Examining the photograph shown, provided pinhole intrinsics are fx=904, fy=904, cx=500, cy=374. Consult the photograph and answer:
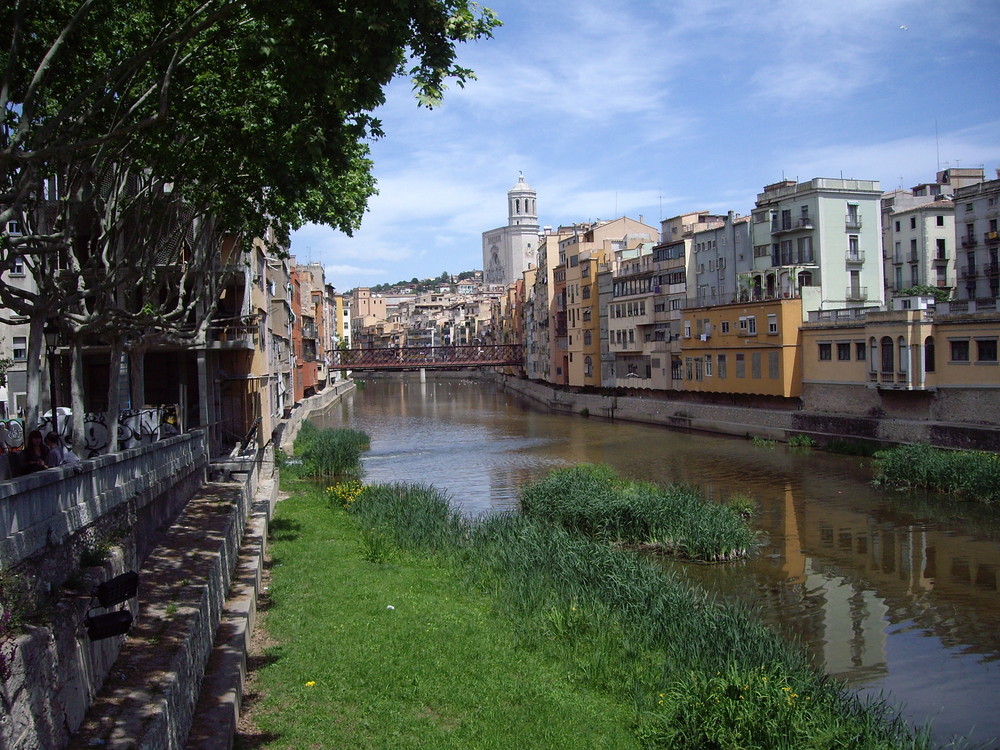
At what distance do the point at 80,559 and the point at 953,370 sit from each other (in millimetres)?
31878

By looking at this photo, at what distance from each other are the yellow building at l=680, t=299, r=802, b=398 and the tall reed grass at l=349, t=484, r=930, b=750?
26936 millimetres

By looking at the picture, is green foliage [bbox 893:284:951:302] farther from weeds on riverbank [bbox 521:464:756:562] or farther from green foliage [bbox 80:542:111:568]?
green foliage [bbox 80:542:111:568]

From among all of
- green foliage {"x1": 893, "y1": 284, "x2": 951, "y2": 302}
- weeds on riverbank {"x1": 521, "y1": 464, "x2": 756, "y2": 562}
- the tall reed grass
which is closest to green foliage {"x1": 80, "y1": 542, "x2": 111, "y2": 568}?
the tall reed grass

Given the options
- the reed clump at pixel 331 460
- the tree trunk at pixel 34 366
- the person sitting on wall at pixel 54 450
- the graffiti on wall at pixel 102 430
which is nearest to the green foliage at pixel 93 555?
the person sitting on wall at pixel 54 450

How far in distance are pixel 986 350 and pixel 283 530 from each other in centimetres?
2507

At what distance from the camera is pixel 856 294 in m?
46.9

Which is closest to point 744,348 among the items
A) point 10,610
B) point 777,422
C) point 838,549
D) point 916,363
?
point 777,422

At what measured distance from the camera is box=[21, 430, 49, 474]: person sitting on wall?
11.6 m

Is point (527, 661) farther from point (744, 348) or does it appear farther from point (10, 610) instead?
point (744, 348)

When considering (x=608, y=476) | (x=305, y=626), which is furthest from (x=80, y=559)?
(x=608, y=476)

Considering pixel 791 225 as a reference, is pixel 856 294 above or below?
below

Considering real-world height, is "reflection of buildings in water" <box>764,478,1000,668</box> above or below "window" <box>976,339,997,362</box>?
below

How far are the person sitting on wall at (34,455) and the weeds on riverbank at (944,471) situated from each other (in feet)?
74.9

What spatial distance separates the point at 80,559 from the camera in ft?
27.6
